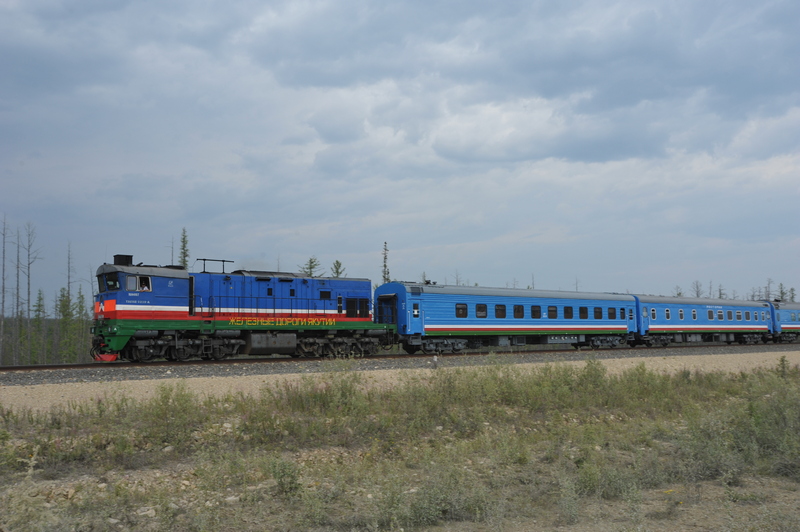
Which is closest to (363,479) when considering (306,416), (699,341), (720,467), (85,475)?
(306,416)

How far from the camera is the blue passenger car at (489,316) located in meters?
26.9

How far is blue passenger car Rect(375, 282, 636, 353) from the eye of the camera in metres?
26.9

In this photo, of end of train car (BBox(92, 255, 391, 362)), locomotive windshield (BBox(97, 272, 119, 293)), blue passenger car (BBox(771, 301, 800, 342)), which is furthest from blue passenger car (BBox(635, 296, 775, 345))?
locomotive windshield (BBox(97, 272, 119, 293))

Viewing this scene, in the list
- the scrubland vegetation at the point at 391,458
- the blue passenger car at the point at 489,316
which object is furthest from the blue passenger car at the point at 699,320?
the scrubland vegetation at the point at 391,458

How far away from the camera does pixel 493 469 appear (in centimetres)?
1002

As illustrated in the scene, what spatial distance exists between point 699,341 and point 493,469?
36281mm

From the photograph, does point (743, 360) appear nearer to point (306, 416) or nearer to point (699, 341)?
point (699, 341)

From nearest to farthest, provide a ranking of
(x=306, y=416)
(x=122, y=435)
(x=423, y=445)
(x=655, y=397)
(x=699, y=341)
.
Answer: (x=122, y=435), (x=423, y=445), (x=306, y=416), (x=655, y=397), (x=699, y=341)

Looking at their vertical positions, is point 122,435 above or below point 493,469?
above

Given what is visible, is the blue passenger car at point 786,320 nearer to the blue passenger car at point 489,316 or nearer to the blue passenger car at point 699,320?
the blue passenger car at point 699,320

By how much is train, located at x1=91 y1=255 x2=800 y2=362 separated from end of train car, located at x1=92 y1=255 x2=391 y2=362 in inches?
1.6

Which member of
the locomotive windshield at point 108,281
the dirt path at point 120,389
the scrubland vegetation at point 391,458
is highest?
the locomotive windshield at point 108,281

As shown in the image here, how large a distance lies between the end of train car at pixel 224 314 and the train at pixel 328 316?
41 mm

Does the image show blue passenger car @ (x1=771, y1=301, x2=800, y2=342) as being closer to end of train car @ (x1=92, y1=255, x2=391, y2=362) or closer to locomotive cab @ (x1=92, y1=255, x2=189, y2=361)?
end of train car @ (x1=92, y1=255, x2=391, y2=362)
